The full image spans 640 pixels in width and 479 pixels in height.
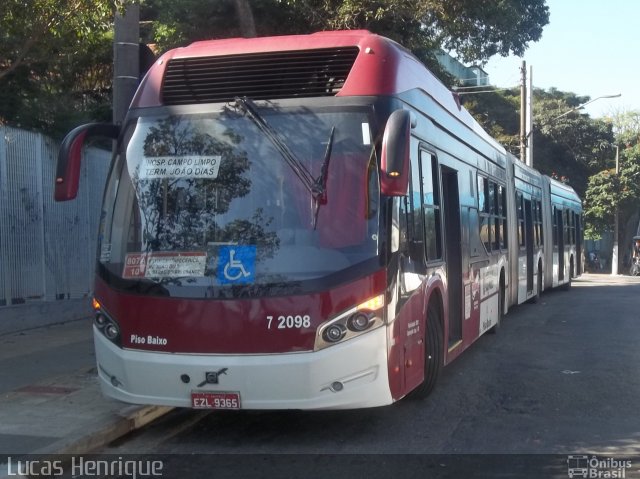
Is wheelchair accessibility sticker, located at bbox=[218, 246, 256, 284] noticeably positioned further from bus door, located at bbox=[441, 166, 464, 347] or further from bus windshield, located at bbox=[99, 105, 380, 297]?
bus door, located at bbox=[441, 166, 464, 347]

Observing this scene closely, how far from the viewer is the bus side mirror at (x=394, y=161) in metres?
5.91

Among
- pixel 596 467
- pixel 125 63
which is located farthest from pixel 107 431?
pixel 125 63

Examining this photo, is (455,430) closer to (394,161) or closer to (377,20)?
(394,161)

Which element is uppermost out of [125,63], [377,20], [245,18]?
Answer: [377,20]

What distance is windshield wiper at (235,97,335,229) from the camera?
629cm

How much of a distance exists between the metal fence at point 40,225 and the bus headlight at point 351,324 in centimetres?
798

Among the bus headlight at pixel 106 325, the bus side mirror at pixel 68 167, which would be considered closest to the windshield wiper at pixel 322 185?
the bus headlight at pixel 106 325

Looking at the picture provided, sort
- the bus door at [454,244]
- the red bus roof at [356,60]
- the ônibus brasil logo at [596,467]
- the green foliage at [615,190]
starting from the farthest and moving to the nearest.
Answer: the green foliage at [615,190], the bus door at [454,244], the red bus roof at [356,60], the ônibus brasil logo at [596,467]

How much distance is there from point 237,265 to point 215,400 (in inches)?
42.4

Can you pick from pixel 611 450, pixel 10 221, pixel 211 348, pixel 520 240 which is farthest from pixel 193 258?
pixel 520 240

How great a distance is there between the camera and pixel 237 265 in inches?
248

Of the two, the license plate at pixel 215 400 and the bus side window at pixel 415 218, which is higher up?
the bus side window at pixel 415 218

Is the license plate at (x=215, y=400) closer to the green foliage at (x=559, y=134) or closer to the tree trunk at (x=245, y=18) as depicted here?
the tree trunk at (x=245, y=18)

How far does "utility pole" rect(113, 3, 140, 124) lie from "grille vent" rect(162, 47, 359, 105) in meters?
2.44
